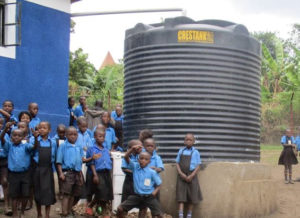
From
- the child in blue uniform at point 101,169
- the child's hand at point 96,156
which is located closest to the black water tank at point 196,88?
the child in blue uniform at point 101,169

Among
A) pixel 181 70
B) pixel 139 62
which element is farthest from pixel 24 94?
pixel 181 70

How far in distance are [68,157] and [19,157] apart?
1.85 feet

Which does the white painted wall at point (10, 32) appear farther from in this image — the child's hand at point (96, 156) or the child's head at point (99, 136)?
the child's hand at point (96, 156)

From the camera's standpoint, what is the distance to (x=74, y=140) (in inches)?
229

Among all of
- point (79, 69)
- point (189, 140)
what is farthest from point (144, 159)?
point (79, 69)

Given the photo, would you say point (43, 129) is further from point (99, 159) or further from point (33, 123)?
Result: point (33, 123)

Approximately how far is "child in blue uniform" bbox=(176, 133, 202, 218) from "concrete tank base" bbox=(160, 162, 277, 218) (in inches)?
9.3

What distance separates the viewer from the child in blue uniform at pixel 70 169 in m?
5.69

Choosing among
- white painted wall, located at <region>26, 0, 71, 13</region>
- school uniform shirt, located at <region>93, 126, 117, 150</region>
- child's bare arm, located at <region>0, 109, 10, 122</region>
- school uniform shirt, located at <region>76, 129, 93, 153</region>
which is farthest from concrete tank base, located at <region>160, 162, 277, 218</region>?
white painted wall, located at <region>26, 0, 71, 13</region>

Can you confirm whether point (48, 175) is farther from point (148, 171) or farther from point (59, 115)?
point (59, 115)

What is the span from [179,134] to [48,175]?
1.97 metres

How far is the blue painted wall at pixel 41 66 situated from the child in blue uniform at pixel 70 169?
3109 mm

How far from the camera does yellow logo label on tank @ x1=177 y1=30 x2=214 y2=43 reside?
22.5ft

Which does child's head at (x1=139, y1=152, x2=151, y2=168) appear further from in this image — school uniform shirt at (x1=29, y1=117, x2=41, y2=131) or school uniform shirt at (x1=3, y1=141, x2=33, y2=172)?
school uniform shirt at (x1=29, y1=117, x2=41, y2=131)
